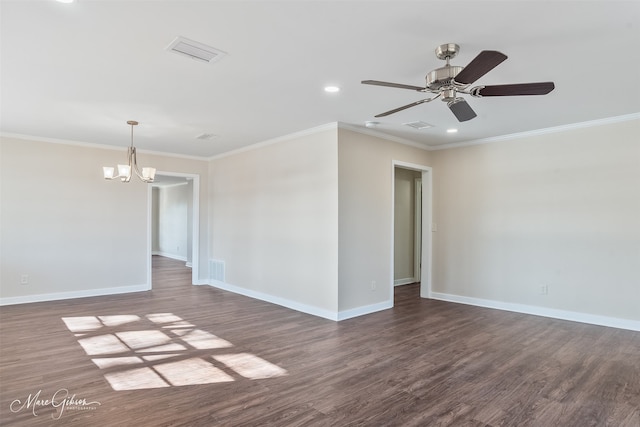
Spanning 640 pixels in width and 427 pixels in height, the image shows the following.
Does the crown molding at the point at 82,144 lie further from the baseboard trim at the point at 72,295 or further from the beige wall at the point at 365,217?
the beige wall at the point at 365,217

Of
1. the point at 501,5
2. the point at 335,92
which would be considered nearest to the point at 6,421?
the point at 335,92

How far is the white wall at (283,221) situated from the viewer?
16.4 feet

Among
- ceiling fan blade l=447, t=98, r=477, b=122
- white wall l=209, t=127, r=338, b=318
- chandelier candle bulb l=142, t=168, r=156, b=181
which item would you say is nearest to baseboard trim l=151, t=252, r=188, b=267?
white wall l=209, t=127, r=338, b=318

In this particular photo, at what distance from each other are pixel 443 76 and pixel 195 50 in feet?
6.07

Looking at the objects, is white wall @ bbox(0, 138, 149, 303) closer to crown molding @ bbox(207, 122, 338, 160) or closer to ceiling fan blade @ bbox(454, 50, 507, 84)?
crown molding @ bbox(207, 122, 338, 160)

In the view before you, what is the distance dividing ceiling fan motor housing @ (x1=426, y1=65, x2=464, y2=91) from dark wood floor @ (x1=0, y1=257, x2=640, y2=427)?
2.35 m

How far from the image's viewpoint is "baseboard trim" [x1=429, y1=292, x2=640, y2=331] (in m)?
4.54

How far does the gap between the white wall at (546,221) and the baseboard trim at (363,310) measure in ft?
4.41

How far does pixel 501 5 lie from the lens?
7.11 feet

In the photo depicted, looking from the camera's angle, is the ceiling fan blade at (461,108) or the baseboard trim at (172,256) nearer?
the ceiling fan blade at (461,108)

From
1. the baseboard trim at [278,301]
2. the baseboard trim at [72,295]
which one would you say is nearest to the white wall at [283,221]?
the baseboard trim at [278,301]

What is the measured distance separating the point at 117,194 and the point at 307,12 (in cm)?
567

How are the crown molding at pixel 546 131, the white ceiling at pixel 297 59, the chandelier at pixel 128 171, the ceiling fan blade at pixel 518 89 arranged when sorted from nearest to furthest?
the white ceiling at pixel 297 59 → the ceiling fan blade at pixel 518 89 → the crown molding at pixel 546 131 → the chandelier at pixel 128 171

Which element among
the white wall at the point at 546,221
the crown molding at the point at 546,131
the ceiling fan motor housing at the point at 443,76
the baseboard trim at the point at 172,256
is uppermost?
the crown molding at the point at 546,131
